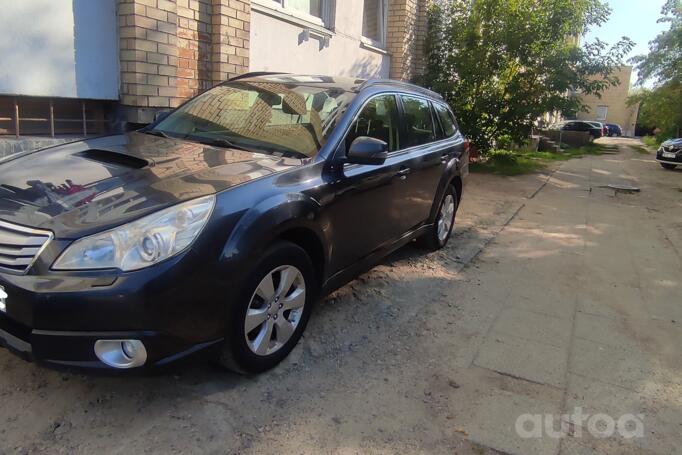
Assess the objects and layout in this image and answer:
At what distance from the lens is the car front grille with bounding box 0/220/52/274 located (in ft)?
7.47

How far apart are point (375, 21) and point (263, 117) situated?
25.1 feet

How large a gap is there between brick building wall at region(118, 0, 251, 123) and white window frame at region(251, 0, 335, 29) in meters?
0.79

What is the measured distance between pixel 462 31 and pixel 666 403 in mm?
10235

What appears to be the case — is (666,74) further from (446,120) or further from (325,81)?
(325,81)

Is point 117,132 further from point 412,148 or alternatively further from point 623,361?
point 623,361

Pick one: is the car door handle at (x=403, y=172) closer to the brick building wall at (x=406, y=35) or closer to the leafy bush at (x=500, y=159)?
the brick building wall at (x=406, y=35)

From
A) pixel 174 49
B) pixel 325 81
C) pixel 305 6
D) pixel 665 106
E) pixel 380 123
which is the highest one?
pixel 665 106

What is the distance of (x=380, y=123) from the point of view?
4.04 m

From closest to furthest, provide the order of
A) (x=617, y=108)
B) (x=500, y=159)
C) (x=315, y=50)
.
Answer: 1. (x=315, y=50)
2. (x=500, y=159)
3. (x=617, y=108)

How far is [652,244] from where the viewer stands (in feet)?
22.1

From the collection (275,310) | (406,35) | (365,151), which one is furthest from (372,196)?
(406,35)

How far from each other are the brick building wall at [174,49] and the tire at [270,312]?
10.5ft

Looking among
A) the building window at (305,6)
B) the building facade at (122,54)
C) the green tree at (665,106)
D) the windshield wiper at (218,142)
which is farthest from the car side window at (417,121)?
the green tree at (665,106)

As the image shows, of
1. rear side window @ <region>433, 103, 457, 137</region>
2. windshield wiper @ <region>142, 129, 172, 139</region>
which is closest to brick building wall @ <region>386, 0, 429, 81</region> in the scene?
rear side window @ <region>433, 103, 457, 137</region>
